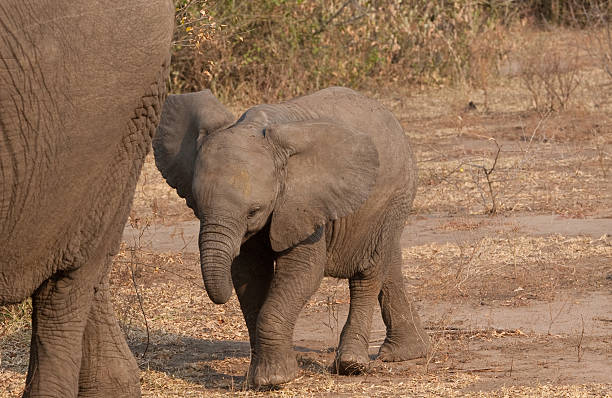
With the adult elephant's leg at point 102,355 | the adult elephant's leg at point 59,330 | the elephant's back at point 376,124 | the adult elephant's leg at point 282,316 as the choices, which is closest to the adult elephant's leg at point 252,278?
the adult elephant's leg at point 282,316

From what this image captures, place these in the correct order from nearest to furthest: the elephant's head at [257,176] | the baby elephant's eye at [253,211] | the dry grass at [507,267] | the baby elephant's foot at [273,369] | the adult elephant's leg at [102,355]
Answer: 1. the adult elephant's leg at [102,355]
2. the elephant's head at [257,176]
3. the baby elephant's eye at [253,211]
4. the baby elephant's foot at [273,369]
5. the dry grass at [507,267]

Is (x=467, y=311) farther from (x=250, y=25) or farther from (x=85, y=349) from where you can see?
(x=250, y=25)

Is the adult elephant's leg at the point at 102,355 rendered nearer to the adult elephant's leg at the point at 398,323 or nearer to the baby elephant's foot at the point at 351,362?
the baby elephant's foot at the point at 351,362

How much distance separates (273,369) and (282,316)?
0.24 metres

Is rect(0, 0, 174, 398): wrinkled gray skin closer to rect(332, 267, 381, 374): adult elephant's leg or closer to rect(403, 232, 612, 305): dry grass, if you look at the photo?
rect(332, 267, 381, 374): adult elephant's leg

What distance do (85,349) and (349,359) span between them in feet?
5.67

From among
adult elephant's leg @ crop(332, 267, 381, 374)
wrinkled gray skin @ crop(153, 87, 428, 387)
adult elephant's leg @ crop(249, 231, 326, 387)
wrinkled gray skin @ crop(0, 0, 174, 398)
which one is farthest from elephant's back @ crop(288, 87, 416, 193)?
wrinkled gray skin @ crop(0, 0, 174, 398)

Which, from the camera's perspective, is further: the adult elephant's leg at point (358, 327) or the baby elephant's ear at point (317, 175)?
the adult elephant's leg at point (358, 327)

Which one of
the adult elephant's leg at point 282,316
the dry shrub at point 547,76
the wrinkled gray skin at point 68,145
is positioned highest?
the wrinkled gray skin at point 68,145

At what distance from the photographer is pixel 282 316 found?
548cm

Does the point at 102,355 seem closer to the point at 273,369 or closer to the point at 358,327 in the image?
the point at 273,369

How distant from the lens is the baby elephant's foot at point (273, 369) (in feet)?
17.8

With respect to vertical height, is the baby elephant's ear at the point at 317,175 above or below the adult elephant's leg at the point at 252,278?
above

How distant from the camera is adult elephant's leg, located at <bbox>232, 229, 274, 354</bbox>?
19.0 feet
